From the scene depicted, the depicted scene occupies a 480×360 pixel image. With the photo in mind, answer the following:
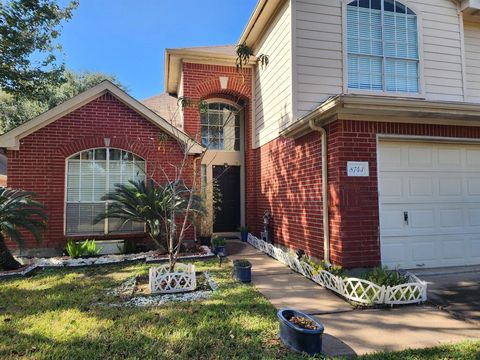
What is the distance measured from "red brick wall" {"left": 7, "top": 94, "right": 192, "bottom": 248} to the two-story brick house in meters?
0.04

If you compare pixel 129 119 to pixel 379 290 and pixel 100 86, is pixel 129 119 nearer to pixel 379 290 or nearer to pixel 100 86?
pixel 100 86

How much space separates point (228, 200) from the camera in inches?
448

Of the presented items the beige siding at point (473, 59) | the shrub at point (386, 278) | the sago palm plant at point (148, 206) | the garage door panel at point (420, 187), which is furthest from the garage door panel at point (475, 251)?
the sago palm plant at point (148, 206)

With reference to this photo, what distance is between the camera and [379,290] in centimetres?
475

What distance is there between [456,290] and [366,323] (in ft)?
7.29

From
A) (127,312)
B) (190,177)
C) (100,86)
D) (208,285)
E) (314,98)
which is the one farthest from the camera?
(190,177)

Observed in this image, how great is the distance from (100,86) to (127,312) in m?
6.39

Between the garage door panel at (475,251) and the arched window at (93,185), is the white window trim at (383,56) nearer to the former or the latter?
the garage door panel at (475,251)

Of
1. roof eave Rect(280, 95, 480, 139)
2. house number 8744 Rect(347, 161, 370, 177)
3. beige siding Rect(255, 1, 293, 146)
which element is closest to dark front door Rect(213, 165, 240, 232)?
beige siding Rect(255, 1, 293, 146)

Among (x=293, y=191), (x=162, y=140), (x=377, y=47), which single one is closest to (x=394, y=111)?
(x=293, y=191)

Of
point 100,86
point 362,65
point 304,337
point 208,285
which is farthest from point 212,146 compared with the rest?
point 304,337

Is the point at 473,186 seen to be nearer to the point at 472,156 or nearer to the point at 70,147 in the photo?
the point at 472,156

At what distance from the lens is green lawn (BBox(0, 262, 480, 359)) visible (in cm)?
338

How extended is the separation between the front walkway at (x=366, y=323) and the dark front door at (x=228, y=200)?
5.41m
